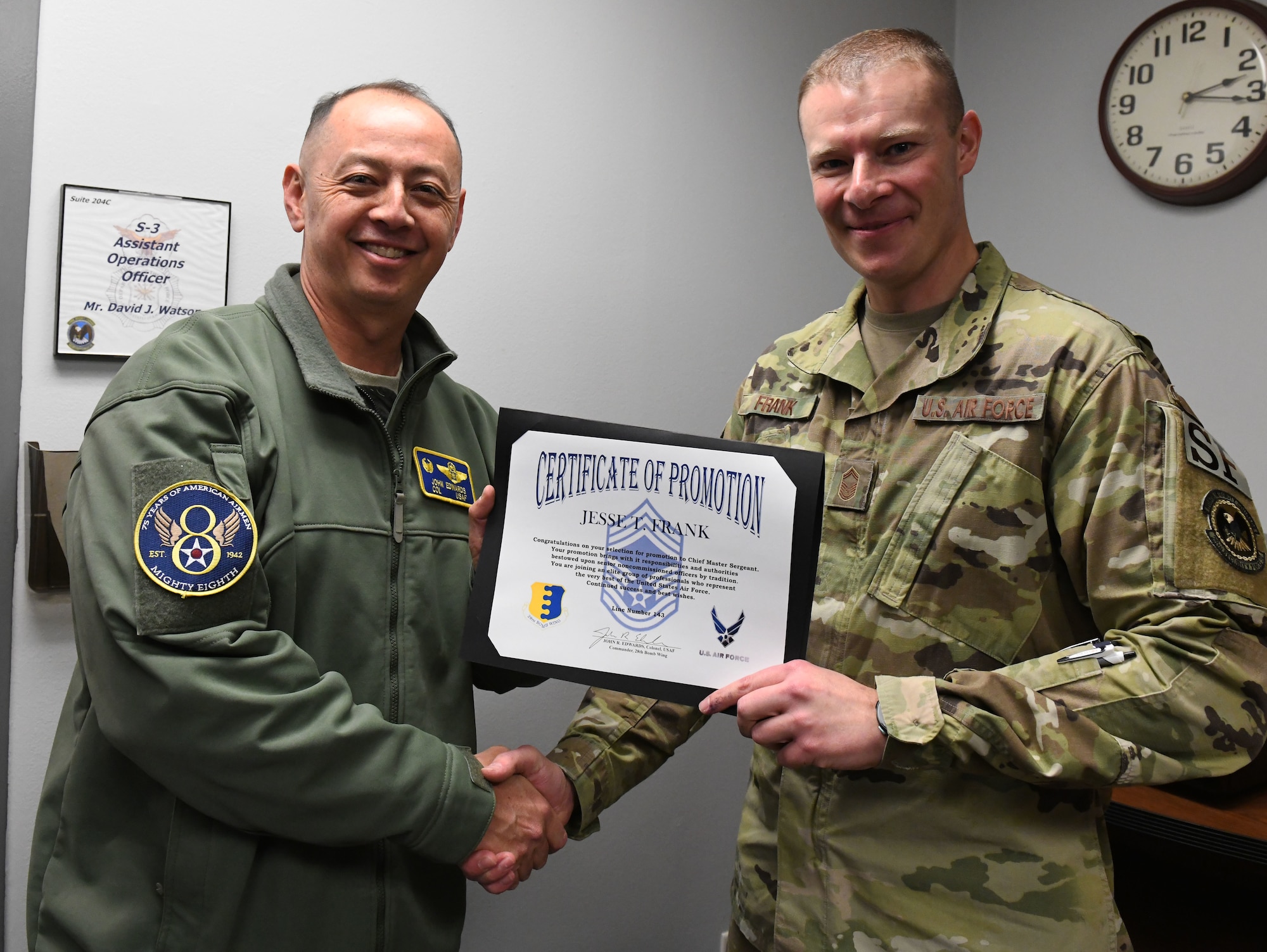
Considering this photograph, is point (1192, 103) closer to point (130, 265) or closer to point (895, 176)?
point (895, 176)

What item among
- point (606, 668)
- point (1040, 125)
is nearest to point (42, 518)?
point (606, 668)

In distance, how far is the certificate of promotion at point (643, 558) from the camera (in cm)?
112

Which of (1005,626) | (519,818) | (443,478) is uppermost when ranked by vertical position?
(443,478)

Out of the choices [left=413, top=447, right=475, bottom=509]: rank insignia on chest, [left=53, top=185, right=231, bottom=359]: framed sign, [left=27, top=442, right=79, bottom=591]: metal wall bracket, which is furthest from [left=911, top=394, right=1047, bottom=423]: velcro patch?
[left=27, top=442, right=79, bottom=591]: metal wall bracket

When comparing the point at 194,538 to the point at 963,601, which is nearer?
the point at 194,538

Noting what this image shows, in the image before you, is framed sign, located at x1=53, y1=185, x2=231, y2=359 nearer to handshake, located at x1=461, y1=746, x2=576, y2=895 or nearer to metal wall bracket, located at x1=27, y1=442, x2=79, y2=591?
metal wall bracket, located at x1=27, y1=442, x2=79, y2=591

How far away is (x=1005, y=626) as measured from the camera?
115 centimetres

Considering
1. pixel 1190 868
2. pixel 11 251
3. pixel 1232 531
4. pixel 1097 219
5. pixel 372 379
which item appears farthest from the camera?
pixel 1097 219

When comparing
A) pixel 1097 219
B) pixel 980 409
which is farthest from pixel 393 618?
pixel 1097 219

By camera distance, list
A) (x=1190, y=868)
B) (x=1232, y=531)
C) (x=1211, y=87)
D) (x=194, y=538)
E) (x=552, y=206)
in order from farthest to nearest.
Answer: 1. (x=1211, y=87)
2. (x=552, y=206)
3. (x=1190, y=868)
4. (x=1232, y=531)
5. (x=194, y=538)

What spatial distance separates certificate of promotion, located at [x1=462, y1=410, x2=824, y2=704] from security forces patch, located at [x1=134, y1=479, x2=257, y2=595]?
0.97 feet

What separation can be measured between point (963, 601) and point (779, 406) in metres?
0.40

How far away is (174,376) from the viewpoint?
1050mm

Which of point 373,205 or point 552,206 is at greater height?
point 552,206
